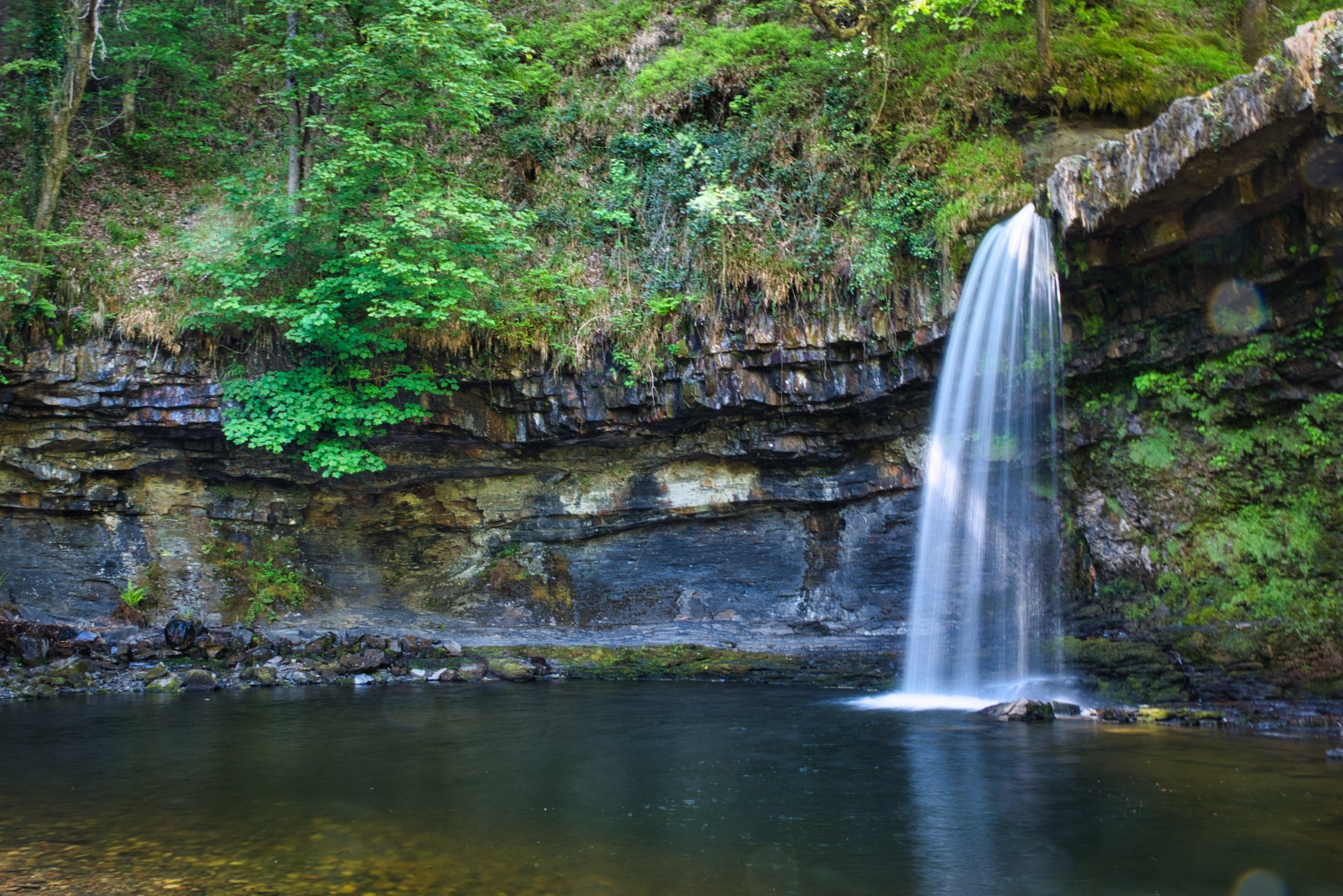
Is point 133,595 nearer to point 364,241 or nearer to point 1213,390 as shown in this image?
point 364,241

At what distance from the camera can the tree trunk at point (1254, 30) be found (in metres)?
13.1

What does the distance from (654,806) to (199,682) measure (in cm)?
916

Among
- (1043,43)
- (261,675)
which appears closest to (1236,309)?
(1043,43)

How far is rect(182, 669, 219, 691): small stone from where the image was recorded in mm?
12883

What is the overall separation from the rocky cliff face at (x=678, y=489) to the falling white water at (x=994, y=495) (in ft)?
1.34

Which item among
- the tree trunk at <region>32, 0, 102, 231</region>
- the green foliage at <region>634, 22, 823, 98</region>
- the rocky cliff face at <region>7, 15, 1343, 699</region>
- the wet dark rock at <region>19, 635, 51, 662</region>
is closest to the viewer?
the rocky cliff face at <region>7, 15, 1343, 699</region>

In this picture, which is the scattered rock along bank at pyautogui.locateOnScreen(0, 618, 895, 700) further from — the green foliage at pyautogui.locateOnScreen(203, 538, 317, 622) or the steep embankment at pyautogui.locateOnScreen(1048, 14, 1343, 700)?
the steep embankment at pyautogui.locateOnScreen(1048, 14, 1343, 700)

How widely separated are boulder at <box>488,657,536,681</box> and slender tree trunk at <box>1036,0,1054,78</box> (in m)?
11.9

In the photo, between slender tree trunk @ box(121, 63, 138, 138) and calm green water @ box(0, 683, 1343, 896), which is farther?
slender tree trunk @ box(121, 63, 138, 138)

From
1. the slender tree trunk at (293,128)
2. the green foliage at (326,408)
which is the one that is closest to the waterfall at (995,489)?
the green foliage at (326,408)

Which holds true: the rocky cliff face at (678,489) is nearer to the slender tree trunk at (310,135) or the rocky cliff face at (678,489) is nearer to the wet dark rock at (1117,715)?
the wet dark rock at (1117,715)

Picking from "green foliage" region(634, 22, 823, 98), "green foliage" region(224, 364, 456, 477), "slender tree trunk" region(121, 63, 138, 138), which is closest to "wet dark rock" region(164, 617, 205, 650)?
"green foliage" region(224, 364, 456, 477)

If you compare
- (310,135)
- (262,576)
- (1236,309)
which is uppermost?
(310,135)

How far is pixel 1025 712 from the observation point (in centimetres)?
990
